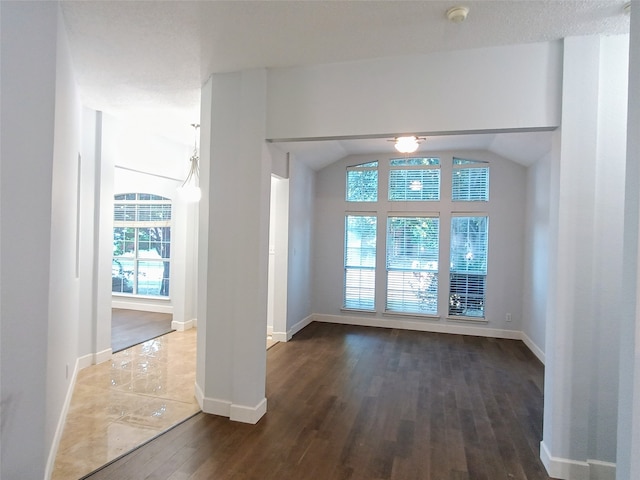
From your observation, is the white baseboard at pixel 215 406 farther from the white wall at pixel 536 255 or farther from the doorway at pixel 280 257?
the white wall at pixel 536 255

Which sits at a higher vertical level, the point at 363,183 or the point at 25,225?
the point at 363,183

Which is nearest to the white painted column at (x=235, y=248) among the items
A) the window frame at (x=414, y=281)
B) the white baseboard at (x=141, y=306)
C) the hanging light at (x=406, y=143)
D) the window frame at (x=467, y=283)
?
the hanging light at (x=406, y=143)

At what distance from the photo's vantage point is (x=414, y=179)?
6094 millimetres

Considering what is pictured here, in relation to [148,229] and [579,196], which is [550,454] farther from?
[148,229]

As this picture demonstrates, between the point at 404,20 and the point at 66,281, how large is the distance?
10.6ft

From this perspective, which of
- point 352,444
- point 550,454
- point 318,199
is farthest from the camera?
point 318,199

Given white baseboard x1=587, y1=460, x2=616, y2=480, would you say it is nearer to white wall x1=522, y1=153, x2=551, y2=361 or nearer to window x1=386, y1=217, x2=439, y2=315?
white wall x1=522, y1=153, x2=551, y2=361

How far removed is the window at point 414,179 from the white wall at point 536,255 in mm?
1392

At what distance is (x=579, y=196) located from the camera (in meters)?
2.33

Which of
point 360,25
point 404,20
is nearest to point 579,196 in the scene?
point 404,20

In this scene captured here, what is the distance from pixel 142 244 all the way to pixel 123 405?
4.76m

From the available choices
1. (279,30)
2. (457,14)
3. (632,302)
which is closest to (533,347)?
(632,302)

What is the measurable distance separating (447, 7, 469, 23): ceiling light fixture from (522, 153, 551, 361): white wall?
310 centimetres

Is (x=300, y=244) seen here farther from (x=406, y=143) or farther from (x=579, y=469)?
(x=579, y=469)
